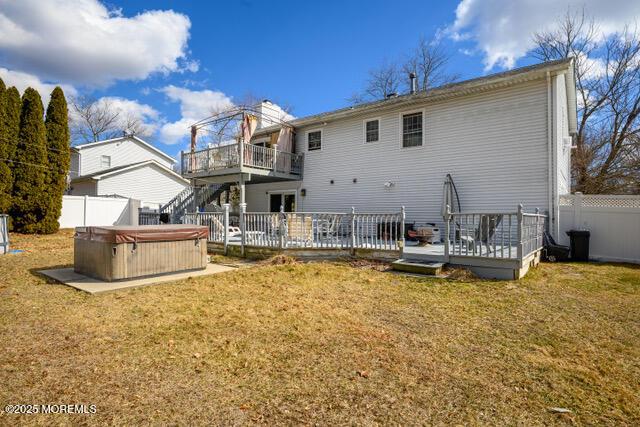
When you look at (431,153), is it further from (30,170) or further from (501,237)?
(30,170)

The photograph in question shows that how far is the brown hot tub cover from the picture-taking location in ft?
20.1

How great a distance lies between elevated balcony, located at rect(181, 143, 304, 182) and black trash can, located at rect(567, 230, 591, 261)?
1034 centimetres

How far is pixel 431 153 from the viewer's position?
36.9ft

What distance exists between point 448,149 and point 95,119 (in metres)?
42.6

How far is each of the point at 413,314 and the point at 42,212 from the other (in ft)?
56.7

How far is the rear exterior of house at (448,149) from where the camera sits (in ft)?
30.5

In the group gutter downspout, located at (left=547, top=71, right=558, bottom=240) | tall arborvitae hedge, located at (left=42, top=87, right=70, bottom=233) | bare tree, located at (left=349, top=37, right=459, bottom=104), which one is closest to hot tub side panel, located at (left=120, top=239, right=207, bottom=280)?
gutter downspout, located at (left=547, top=71, right=558, bottom=240)

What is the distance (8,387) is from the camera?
101 inches

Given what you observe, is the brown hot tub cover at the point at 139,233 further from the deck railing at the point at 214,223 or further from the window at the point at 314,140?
the window at the point at 314,140

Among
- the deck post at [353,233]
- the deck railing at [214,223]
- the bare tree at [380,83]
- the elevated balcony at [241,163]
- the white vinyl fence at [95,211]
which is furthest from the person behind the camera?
the bare tree at [380,83]

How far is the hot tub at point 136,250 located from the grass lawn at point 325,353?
0.79m

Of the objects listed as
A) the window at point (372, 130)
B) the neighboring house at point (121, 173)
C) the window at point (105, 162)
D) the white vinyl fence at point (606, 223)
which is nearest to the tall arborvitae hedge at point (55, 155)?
the neighboring house at point (121, 173)

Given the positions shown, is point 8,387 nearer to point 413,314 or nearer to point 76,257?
point 413,314

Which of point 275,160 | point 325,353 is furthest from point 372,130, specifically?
point 325,353
